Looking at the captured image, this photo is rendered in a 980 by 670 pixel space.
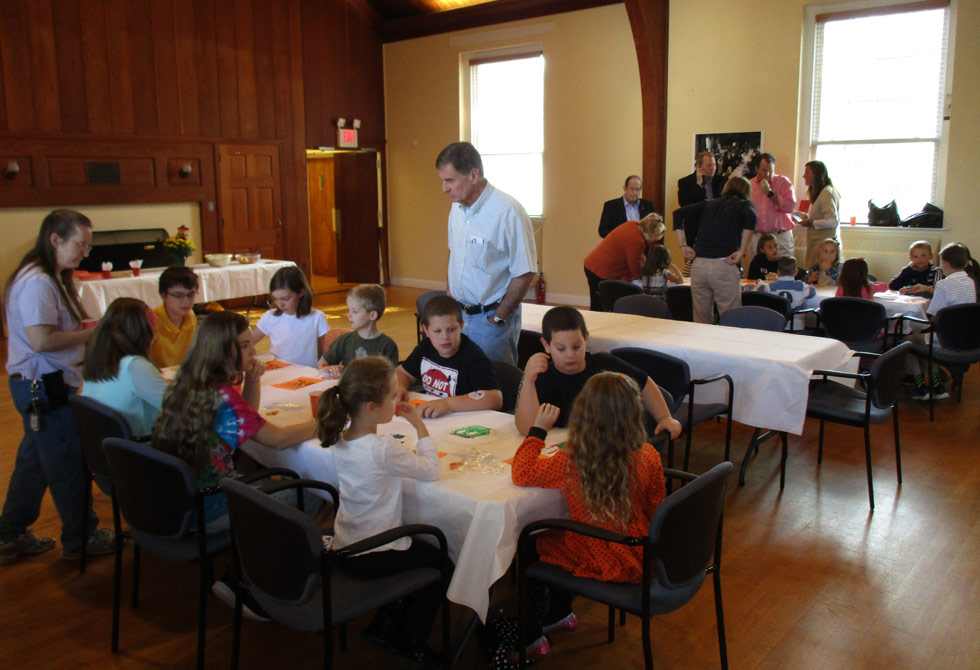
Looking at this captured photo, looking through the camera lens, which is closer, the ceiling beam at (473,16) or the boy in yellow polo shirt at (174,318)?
the boy in yellow polo shirt at (174,318)

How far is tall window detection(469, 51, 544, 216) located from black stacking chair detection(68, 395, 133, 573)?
844 centimetres

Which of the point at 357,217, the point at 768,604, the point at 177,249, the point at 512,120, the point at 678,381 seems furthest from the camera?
the point at 357,217

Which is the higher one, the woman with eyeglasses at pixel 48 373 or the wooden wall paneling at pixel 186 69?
the wooden wall paneling at pixel 186 69

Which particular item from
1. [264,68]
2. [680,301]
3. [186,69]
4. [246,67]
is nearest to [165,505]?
[680,301]

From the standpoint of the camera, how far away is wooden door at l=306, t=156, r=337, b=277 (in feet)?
43.8

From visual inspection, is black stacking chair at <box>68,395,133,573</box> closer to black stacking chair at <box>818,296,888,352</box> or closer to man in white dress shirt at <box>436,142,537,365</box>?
man in white dress shirt at <box>436,142,537,365</box>

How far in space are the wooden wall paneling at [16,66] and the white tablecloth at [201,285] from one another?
214 cm

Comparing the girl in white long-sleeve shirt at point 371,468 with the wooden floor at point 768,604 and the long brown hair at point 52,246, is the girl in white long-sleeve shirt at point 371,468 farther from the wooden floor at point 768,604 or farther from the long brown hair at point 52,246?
the long brown hair at point 52,246

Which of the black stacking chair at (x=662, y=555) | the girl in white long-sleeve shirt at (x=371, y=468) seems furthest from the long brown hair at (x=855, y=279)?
the girl in white long-sleeve shirt at (x=371, y=468)

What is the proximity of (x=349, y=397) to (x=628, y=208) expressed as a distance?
7083 millimetres

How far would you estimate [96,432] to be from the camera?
9.62 ft

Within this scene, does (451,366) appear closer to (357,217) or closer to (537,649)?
(537,649)

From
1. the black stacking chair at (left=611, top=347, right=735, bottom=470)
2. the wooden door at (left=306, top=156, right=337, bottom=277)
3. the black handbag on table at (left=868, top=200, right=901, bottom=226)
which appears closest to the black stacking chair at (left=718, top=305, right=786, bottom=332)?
the black stacking chair at (left=611, top=347, right=735, bottom=470)

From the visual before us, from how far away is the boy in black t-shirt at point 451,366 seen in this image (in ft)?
10.8
